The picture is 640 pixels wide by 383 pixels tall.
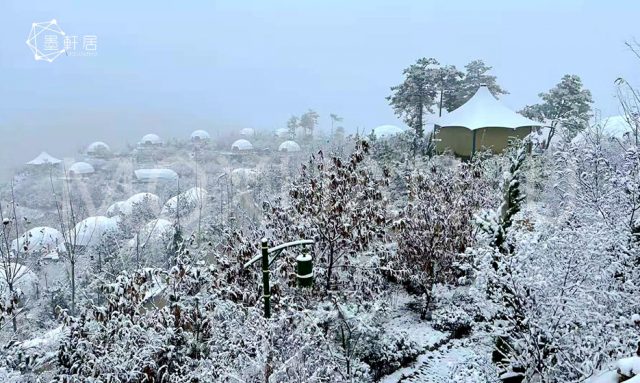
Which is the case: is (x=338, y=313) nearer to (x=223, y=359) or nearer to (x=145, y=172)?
(x=223, y=359)

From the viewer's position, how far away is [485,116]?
2622cm

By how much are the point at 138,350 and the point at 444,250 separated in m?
7.75

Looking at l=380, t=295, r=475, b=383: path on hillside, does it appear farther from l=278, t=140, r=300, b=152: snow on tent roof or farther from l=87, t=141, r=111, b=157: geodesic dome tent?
l=87, t=141, r=111, b=157: geodesic dome tent

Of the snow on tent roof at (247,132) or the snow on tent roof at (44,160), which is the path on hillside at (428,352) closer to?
the snow on tent roof at (44,160)

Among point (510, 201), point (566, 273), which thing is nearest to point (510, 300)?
point (566, 273)

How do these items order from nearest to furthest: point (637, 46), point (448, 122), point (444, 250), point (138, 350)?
1. point (138, 350)
2. point (637, 46)
3. point (444, 250)
4. point (448, 122)

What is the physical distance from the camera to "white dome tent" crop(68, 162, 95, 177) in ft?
133

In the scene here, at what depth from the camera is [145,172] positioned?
3888 cm

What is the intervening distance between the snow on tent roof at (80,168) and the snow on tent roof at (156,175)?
586 centimetres

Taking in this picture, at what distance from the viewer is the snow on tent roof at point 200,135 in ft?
189

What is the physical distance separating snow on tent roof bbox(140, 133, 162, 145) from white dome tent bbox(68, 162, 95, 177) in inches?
533

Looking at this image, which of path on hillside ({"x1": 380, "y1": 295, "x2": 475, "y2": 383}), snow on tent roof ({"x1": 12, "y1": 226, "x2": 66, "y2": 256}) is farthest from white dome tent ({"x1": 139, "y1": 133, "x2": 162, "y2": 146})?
path on hillside ({"x1": 380, "y1": 295, "x2": 475, "y2": 383})

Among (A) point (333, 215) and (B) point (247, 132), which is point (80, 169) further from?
(A) point (333, 215)

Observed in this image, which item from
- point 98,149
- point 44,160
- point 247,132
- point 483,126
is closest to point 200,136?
point 247,132
